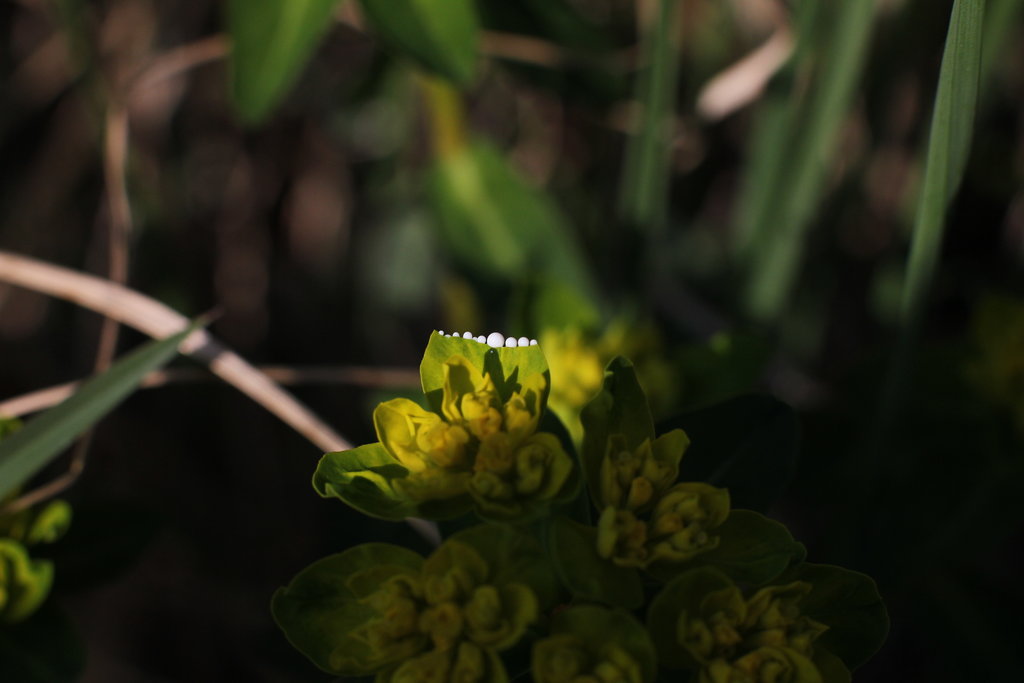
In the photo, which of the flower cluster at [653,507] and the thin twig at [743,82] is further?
the thin twig at [743,82]

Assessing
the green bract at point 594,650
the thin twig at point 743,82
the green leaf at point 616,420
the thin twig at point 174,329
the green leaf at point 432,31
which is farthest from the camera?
the thin twig at point 743,82

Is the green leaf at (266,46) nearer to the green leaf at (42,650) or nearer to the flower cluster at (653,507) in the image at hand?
the green leaf at (42,650)

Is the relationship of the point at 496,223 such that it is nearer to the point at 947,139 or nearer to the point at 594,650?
the point at 947,139

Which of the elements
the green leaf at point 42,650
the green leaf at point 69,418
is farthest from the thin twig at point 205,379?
the green leaf at point 42,650

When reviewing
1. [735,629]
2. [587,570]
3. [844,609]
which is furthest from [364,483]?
[844,609]

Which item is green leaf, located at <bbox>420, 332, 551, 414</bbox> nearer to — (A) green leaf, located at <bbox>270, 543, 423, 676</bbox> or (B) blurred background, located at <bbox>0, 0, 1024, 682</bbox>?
(A) green leaf, located at <bbox>270, 543, 423, 676</bbox>

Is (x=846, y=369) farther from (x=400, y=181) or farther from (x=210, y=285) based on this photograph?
(x=210, y=285)

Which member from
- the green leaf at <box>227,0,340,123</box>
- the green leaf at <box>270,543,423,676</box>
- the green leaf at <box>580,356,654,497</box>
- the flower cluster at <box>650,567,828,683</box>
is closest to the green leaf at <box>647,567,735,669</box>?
the flower cluster at <box>650,567,828,683</box>
